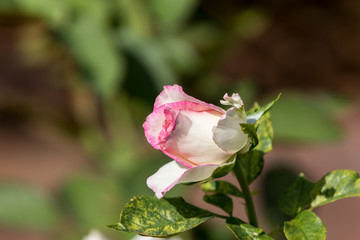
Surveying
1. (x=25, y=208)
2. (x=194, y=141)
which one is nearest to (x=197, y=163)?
(x=194, y=141)

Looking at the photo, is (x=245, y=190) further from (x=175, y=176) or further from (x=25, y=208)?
(x=25, y=208)

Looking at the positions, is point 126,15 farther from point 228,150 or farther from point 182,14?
point 228,150

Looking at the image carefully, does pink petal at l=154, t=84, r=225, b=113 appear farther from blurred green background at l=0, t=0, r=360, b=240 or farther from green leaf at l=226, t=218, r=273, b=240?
blurred green background at l=0, t=0, r=360, b=240

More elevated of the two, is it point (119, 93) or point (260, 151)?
point (119, 93)

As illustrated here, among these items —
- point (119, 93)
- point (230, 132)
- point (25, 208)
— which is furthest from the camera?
point (119, 93)

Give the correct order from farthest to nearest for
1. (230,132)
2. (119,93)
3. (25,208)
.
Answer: (119,93)
(25,208)
(230,132)

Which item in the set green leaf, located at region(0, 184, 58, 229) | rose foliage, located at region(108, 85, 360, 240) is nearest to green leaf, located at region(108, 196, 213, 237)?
rose foliage, located at region(108, 85, 360, 240)

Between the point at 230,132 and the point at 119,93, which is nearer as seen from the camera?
the point at 230,132

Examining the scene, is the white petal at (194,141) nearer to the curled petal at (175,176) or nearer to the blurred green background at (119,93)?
the curled petal at (175,176)
